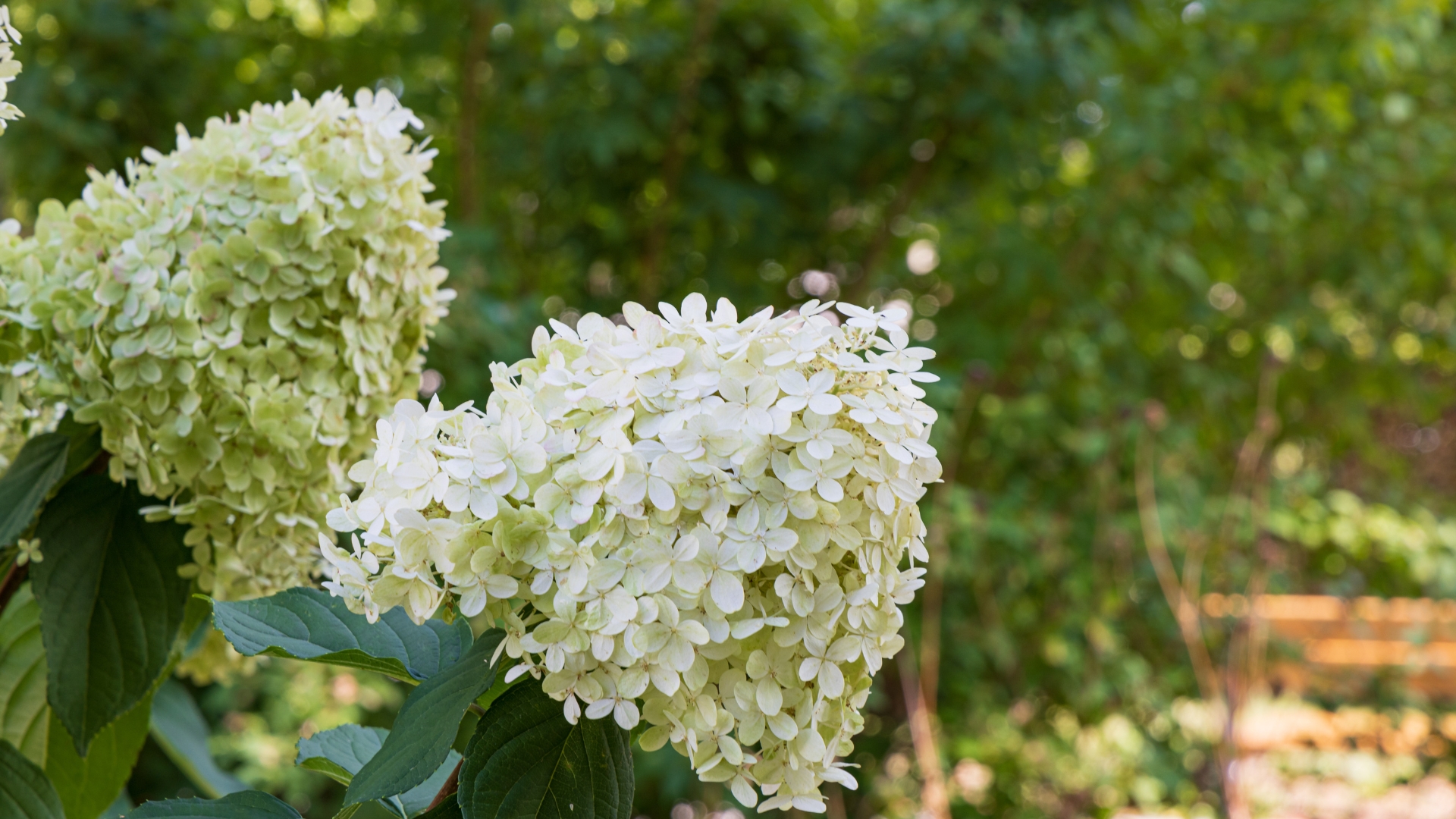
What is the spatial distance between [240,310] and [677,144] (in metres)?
1.93

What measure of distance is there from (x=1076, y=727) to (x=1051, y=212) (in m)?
A: 1.35

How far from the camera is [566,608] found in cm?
51

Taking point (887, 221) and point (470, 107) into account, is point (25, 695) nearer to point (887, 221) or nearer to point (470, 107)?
point (470, 107)

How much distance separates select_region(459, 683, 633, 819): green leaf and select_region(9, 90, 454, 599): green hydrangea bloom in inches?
10.4

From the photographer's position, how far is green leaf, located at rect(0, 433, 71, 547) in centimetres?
75

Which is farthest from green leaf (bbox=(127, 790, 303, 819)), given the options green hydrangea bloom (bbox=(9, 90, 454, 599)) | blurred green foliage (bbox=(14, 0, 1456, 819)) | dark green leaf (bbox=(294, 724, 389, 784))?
blurred green foliage (bbox=(14, 0, 1456, 819))

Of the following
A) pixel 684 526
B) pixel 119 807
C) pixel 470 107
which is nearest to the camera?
pixel 684 526

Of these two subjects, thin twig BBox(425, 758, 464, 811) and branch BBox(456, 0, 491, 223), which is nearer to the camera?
thin twig BBox(425, 758, 464, 811)

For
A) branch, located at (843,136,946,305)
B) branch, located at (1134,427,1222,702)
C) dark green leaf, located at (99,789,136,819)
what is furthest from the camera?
branch, located at (843,136,946,305)

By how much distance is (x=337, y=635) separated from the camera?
24.5 inches

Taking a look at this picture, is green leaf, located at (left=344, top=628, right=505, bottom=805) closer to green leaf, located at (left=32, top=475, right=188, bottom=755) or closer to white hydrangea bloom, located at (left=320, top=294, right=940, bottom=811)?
white hydrangea bloom, located at (left=320, top=294, right=940, bottom=811)

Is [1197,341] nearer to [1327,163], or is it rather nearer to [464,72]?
[1327,163]

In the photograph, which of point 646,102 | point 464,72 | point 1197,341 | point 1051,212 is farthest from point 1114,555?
point 464,72

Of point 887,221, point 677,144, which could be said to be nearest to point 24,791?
point 677,144
